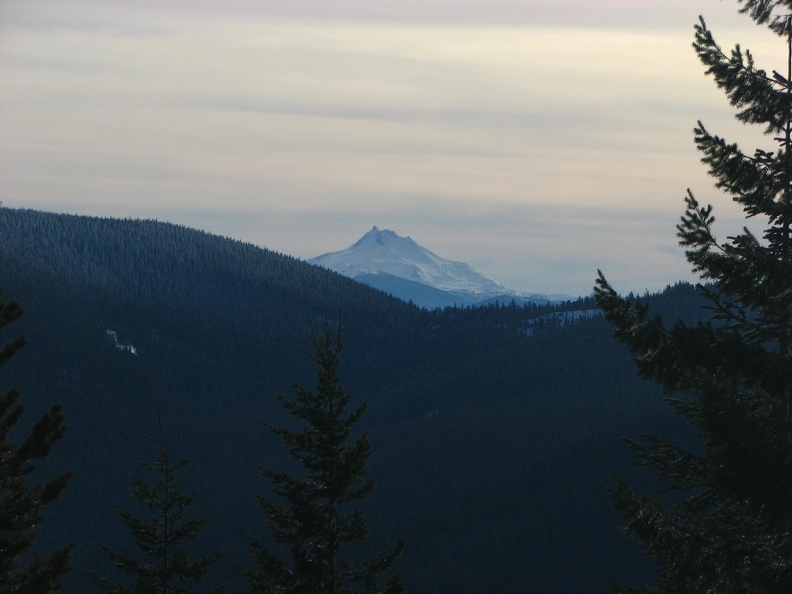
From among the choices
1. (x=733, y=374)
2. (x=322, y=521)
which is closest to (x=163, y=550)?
(x=322, y=521)

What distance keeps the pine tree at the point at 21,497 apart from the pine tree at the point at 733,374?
32.8ft

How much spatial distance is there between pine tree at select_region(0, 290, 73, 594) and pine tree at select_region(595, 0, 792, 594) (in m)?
10.0

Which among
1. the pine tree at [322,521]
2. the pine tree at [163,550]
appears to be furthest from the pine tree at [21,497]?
the pine tree at [163,550]

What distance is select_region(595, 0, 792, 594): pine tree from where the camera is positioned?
17.8 meters

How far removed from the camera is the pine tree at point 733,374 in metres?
17.8

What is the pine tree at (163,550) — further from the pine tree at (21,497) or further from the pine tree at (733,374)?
the pine tree at (733,374)

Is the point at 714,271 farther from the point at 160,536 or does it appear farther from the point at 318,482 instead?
the point at 160,536

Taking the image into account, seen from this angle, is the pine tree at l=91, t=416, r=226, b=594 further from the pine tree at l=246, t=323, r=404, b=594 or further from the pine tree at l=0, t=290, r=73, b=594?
the pine tree at l=0, t=290, r=73, b=594

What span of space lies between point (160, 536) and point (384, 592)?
24.6 feet

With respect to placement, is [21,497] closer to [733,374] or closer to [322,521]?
[322,521]

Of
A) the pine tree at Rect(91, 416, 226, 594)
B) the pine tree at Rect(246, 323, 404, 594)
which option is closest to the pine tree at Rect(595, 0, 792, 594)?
the pine tree at Rect(246, 323, 404, 594)

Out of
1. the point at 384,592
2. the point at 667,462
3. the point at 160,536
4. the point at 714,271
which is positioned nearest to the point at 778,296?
the point at 714,271

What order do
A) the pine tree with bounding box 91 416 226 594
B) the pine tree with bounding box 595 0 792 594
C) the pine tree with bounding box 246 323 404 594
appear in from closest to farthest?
the pine tree with bounding box 595 0 792 594 < the pine tree with bounding box 246 323 404 594 < the pine tree with bounding box 91 416 226 594

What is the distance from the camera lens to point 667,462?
21078 mm
